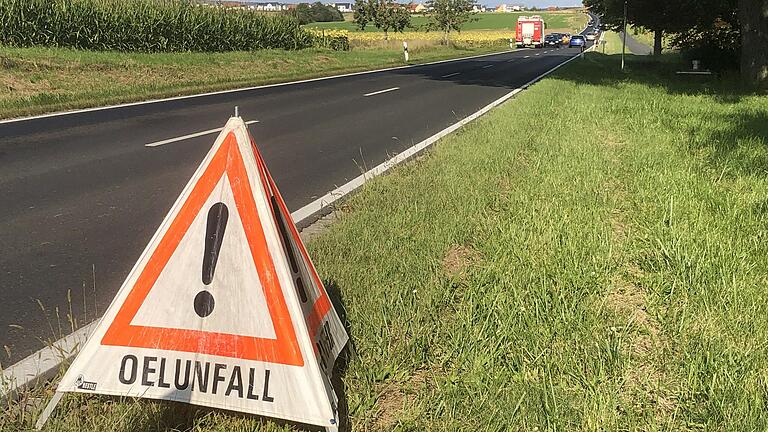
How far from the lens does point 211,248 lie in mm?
2127

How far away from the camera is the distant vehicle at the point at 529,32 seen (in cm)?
6712

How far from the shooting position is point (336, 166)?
6.99 meters

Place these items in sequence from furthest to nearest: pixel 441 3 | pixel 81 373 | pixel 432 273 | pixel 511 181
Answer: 1. pixel 441 3
2. pixel 511 181
3. pixel 432 273
4. pixel 81 373

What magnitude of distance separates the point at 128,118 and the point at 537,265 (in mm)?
8973

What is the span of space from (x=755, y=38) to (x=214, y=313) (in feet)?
56.0

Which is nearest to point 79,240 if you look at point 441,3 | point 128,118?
point 128,118

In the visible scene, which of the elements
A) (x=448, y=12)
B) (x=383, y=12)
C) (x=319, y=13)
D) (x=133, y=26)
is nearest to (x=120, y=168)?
(x=133, y=26)

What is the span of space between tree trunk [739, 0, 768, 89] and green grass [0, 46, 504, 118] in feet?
43.6

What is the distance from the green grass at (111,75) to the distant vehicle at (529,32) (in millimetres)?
49539

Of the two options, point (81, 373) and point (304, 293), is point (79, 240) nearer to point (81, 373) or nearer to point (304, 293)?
point (81, 373)

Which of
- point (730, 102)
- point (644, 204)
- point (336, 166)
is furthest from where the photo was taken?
→ point (730, 102)

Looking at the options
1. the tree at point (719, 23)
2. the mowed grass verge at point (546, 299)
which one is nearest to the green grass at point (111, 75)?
the mowed grass verge at point (546, 299)

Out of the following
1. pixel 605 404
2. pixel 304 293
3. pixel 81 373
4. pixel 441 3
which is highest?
pixel 441 3

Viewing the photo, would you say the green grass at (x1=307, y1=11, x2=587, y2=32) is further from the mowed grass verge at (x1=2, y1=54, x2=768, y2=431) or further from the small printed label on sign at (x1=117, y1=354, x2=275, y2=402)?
the small printed label on sign at (x1=117, y1=354, x2=275, y2=402)
